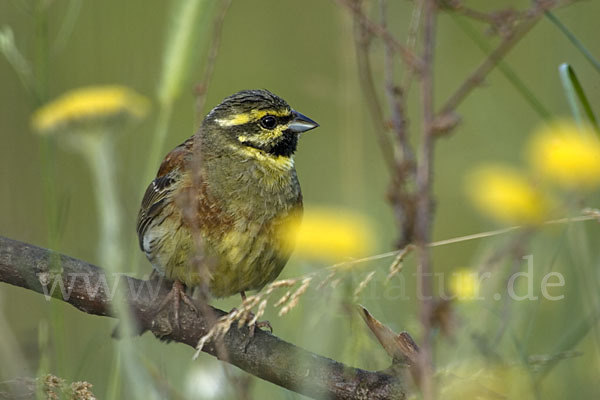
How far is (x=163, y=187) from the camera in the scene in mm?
3902

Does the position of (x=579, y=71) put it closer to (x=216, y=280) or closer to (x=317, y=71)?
(x=216, y=280)

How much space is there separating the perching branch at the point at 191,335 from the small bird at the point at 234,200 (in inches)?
10.7

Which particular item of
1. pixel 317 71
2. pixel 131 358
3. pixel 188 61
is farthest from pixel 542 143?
pixel 317 71

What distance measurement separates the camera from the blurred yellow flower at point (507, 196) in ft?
10.7

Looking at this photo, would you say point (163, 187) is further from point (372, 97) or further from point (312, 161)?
point (312, 161)

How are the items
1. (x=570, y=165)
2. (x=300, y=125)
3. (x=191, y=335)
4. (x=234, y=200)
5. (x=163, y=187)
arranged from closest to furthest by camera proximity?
(x=191, y=335)
(x=570, y=165)
(x=234, y=200)
(x=300, y=125)
(x=163, y=187)

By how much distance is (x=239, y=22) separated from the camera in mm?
7734

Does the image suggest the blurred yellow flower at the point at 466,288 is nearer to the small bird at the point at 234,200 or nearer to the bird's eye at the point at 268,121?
the small bird at the point at 234,200

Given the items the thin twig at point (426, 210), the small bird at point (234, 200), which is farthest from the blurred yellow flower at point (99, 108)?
the thin twig at point (426, 210)

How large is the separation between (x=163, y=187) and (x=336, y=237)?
0.81 m

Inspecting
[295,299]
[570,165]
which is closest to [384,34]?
[295,299]

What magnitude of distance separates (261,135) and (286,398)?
4.69 feet

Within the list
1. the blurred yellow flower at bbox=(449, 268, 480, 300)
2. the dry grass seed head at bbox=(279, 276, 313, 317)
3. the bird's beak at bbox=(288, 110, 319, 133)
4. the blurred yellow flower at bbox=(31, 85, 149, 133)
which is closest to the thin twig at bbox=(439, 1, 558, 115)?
the dry grass seed head at bbox=(279, 276, 313, 317)

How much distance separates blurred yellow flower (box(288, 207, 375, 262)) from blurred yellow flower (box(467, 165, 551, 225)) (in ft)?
1.54
